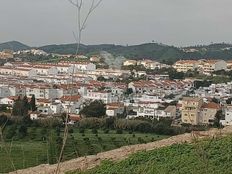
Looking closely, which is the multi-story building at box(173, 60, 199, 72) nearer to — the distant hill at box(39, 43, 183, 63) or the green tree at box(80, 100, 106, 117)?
the distant hill at box(39, 43, 183, 63)

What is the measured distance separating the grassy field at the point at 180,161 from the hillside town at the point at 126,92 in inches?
245

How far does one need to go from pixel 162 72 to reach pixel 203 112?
28.7 m

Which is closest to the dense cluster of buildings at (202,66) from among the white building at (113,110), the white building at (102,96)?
the white building at (102,96)

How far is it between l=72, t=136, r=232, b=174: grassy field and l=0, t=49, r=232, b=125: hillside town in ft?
Answer: 20.4

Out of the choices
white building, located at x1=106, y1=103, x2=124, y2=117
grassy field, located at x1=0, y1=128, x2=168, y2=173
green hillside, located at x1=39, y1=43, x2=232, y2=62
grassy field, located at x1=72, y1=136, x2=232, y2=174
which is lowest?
white building, located at x1=106, y1=103, x2=124, y2=117

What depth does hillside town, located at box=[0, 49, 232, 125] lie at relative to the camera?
22906 millimetres

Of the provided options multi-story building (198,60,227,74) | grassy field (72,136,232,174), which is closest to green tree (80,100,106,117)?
grassy field (72,136,232,174)

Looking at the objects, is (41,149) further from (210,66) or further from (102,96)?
(210,66)

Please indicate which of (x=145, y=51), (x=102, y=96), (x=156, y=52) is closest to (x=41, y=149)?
(x=102, y=96)

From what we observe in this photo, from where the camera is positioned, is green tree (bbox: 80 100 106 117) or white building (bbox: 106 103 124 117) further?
white building (bbox: 106 103 124 117)

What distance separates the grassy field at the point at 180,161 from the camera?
12.2 feet

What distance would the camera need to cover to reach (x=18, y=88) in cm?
3459

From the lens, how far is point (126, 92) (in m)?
36.2

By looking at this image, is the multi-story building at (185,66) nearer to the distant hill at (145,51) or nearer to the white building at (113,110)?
the distant hill at (145,51)
